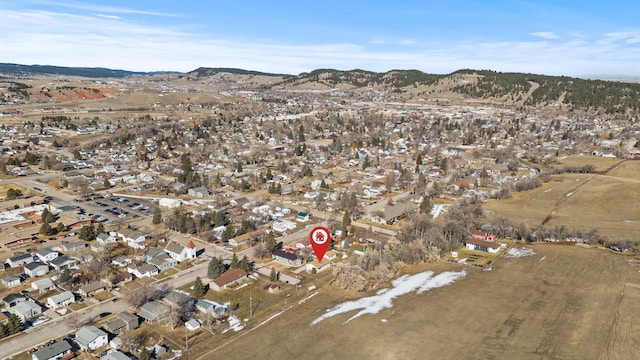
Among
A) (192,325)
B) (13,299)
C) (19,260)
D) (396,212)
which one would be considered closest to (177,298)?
(192,325)

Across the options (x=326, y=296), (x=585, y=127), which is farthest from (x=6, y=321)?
(x=585, y=127)

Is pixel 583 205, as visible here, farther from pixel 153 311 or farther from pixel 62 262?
pixel 62 262

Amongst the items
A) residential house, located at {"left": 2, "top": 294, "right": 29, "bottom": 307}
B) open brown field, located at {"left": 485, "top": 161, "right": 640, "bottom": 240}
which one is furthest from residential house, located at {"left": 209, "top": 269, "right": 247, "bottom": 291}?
open brown field, located at {"left": 485, "top": 161, "right": 640, "bottom": 240}

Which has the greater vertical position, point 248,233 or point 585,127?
point 585,127

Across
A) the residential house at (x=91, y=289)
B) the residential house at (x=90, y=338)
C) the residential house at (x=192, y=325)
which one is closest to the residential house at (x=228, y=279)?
the residential house at (x=192, y=325)

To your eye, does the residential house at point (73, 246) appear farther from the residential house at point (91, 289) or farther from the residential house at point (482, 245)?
the residential house at point (482, 245)

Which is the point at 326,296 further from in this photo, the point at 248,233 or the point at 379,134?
the point at 379,134

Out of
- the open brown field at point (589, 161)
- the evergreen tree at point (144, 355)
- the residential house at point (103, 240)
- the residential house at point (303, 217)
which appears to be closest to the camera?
the evergreen tree at point (144, 355)
